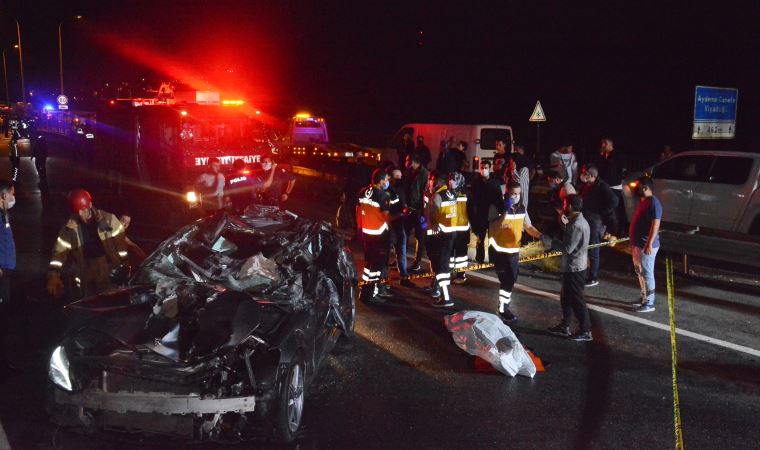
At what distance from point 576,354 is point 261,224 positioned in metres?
3.49

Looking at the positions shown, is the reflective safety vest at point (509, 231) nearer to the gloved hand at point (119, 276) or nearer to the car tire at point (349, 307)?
the car tire at point (349, 307)

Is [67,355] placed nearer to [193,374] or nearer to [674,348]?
[193,374]

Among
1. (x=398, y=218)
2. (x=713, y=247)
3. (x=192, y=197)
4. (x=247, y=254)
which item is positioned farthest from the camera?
(x=192, y=197)

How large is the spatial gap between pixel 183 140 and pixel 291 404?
1071 cm

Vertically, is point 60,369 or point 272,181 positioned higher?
point 272,181

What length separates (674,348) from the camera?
24.0 feet

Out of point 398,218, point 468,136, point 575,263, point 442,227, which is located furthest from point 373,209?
point 468,136

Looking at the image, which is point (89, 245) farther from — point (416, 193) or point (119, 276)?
point (416, 193)

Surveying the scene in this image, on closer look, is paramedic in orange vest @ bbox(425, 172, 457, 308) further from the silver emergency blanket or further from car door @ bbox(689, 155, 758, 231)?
car door @ bbox(689, 155, 758, 231)

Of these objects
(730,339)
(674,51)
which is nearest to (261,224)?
(730,339)

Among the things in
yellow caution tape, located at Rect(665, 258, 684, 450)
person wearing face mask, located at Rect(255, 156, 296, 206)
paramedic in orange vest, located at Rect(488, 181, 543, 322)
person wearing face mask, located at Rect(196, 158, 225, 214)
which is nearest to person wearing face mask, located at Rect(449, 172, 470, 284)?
paramedic in orange vest, located at Rect(488, 181, 543, 322)

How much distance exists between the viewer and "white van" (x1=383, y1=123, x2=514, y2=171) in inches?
743

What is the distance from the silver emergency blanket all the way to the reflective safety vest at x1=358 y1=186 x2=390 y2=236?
7.45ft

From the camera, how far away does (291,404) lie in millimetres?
4992
